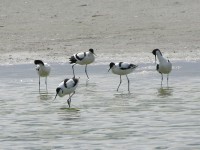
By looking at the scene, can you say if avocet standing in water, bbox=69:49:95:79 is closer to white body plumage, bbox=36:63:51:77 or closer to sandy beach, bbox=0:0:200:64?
sandy beach, bbox=0:0:200:64

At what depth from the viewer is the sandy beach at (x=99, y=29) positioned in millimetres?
21797

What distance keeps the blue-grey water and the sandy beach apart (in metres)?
2.61

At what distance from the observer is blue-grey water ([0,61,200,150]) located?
1045 centimetres

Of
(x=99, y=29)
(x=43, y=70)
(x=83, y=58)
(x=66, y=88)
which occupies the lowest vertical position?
(x=66, y=88)

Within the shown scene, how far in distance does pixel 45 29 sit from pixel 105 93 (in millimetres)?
9627

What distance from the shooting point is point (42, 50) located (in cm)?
2227

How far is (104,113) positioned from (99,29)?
1172 centimetres

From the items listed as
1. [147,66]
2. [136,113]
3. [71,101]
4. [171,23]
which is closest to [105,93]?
[71,101]

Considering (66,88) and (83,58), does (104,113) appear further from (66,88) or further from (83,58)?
(83,58)

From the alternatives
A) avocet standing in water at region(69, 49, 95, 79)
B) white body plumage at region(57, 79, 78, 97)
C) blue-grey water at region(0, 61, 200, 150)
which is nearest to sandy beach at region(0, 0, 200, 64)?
avocet standing in water at region(69, 49, 95, 79)

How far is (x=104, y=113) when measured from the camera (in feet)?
42.2

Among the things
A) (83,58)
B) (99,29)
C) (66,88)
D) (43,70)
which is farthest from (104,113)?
(99,29)

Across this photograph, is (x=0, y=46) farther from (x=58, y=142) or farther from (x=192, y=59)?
(x=58, y=142)

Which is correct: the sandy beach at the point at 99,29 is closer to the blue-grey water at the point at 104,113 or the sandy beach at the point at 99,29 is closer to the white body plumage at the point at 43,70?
the blue-grey water at the point at 104,113
